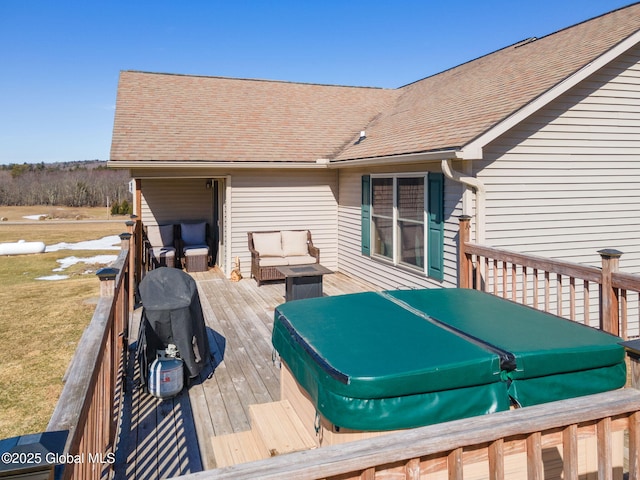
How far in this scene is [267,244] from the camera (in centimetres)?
950

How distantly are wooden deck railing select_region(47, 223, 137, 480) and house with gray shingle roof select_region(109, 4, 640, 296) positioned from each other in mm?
4299

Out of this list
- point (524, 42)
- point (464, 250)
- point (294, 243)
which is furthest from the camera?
point (294, 243)

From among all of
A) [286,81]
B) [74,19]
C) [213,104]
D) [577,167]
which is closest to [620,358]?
[577,167]

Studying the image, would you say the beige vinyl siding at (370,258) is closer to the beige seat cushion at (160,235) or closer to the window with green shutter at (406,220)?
the window with green shutter at (406,220)

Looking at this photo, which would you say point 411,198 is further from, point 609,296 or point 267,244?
point 609,296

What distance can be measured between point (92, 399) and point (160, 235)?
9471mm

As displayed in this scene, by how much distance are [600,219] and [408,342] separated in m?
5.29

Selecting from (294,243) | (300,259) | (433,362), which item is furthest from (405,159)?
(433,362)

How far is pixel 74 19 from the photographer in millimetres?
14891

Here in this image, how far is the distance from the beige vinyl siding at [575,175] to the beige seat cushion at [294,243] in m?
4.32

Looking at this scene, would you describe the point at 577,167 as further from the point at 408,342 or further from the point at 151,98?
the point at 151,98

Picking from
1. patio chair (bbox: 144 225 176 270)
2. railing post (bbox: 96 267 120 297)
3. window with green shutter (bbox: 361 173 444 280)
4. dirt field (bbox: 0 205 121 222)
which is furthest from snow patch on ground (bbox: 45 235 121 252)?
railing post (bbox: 96 267 120 297)

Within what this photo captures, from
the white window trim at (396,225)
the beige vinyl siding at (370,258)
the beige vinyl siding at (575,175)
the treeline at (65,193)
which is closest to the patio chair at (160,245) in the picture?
the beige vinyl siding at (370,258)

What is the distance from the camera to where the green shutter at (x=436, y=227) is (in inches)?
263
